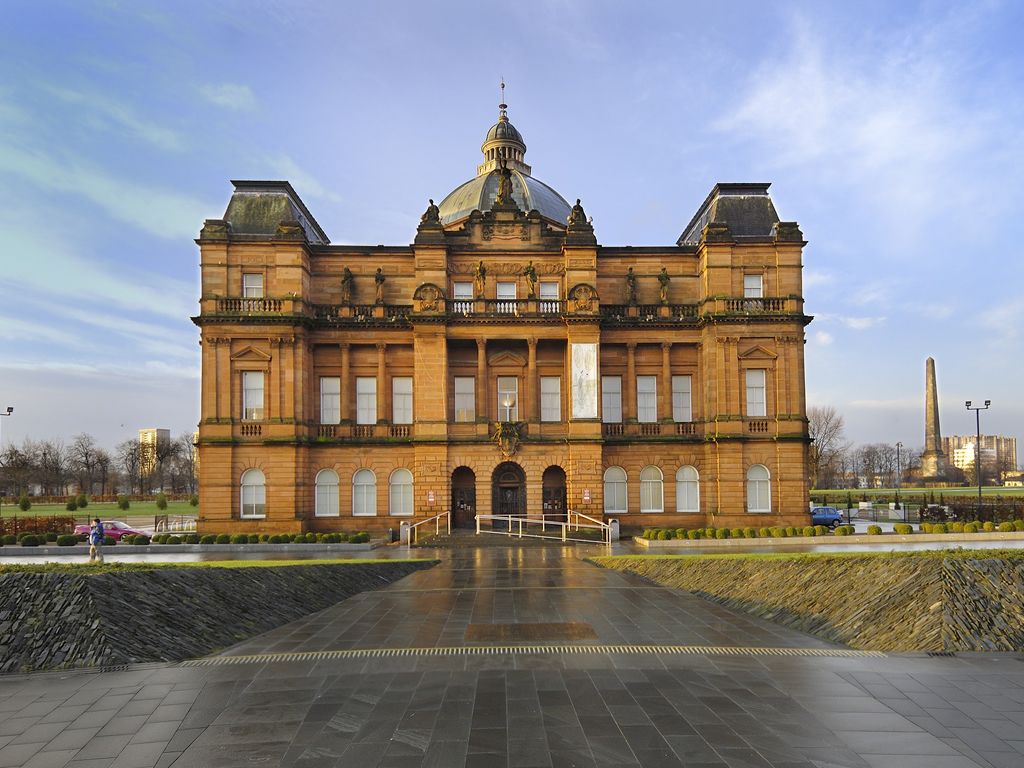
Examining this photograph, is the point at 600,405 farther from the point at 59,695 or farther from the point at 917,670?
the point at 59,695

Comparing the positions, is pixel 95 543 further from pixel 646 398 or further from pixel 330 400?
pixel 646 398

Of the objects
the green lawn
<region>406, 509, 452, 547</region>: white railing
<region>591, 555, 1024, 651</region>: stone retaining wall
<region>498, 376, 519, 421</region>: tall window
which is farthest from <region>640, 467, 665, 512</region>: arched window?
the green lawn

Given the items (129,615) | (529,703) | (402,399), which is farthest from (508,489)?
(529,703)

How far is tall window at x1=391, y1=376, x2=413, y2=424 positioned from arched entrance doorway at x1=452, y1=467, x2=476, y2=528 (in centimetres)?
465

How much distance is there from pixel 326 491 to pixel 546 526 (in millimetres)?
13428

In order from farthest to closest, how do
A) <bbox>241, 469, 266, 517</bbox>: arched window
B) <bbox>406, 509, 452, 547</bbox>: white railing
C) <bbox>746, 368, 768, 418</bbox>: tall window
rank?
<bbox>746, 368, 768, 418</bbox>: tall window
<bbox>241, 469, 266, 517</bbox>: arched window
<bbox>406, 509, 452, 547</bbox>: white railing

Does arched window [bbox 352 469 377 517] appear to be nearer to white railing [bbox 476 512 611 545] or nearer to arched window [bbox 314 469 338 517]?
arched window [bbox 314 469 338 517]

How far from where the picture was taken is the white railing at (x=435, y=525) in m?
37.4

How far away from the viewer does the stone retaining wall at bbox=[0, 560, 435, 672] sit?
1191cm

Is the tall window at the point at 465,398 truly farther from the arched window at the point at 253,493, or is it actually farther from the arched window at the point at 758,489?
the arched window at the point at 758,489

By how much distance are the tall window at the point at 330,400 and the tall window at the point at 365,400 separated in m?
1.16

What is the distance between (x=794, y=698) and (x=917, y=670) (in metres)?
2.81

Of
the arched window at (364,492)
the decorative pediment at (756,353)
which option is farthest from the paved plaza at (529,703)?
the decorative pediment at (756,353)

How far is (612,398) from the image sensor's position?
4375 centimetres
